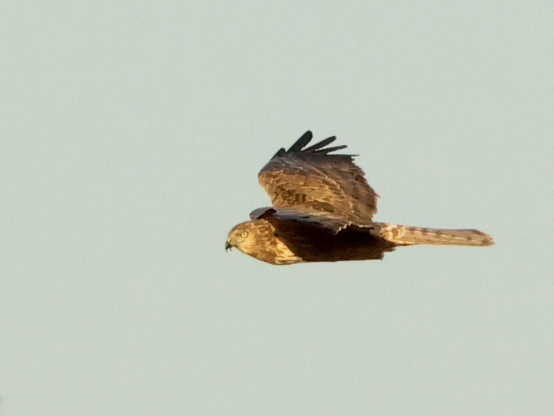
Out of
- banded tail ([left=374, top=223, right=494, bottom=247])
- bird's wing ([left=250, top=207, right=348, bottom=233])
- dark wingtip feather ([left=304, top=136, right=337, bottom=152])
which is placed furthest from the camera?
dark wingtip feather ([left=304, top=136, right=337, bottom=152])

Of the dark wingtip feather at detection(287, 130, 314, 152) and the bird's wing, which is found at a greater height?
the dark wingtip feather at detection(287, 130, 314, 152)

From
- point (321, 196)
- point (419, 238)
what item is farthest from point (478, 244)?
point (321, 196)

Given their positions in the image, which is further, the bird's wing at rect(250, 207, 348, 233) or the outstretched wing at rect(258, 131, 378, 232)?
the outstretched wing at rect(258, 131, 378, 232)

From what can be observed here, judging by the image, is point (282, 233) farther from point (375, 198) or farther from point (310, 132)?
point (310, 132)

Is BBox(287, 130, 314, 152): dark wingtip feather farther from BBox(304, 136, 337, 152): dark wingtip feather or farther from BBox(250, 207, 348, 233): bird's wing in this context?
BBox(250, 207, 348, 233): bird's wing

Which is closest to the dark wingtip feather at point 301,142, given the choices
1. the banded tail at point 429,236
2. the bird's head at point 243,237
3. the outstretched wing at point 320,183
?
the outstretched wing at point 320,183

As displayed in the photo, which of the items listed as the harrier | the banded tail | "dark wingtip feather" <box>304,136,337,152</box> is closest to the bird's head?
the harrier
